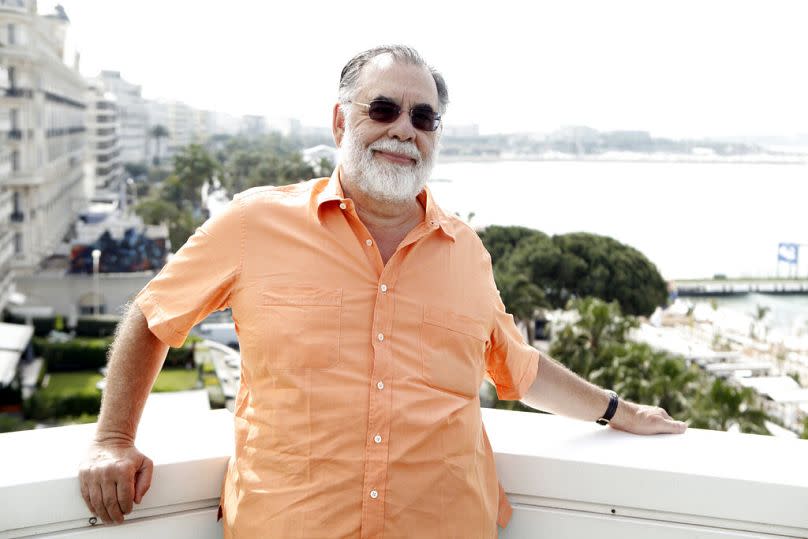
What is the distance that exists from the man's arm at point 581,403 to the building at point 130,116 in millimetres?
73244

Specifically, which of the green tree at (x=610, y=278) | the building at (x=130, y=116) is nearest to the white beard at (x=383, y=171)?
the green tree at (x=610, y=278)

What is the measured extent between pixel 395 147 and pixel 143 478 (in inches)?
25.0

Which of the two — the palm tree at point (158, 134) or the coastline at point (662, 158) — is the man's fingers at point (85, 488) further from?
the palm tree at point (158, 134)

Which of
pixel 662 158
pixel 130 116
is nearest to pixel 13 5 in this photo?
pixel 130 116

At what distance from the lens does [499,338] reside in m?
1.35

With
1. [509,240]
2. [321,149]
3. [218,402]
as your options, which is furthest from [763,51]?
[218,402]

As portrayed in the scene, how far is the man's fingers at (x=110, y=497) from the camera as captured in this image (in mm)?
1128

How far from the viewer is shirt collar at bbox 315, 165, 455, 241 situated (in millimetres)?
1229

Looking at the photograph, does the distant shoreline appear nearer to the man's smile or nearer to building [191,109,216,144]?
building [191,109,216,144]

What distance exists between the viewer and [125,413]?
119 centimetres

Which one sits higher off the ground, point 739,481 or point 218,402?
point 739,481

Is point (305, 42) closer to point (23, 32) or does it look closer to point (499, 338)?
point (23, 32)

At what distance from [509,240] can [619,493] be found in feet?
104

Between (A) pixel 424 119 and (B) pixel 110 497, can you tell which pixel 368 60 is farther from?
(B) pixel 110 497
